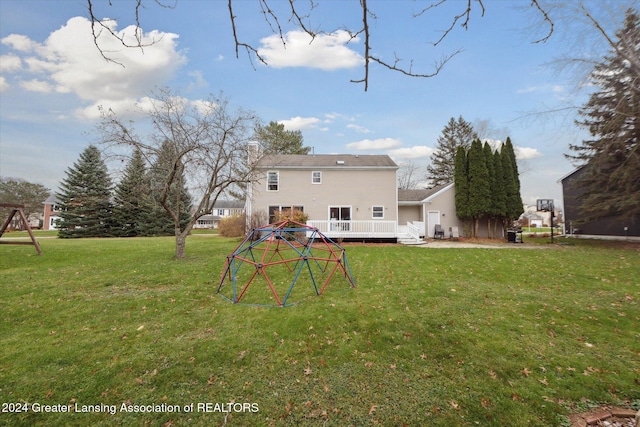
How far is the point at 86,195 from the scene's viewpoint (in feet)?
95.2

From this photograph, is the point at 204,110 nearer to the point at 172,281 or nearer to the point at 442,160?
the point at 172,281

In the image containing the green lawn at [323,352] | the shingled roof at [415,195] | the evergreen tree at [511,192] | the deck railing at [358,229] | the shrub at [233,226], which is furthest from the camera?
the shingled roof at [415,195]

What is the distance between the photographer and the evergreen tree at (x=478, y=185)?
21.0 metres

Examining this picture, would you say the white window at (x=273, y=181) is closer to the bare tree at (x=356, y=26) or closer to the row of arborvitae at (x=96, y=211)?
the row of arborvitae at (x=96, y=211)

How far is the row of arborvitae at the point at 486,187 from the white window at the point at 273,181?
46.5 feet

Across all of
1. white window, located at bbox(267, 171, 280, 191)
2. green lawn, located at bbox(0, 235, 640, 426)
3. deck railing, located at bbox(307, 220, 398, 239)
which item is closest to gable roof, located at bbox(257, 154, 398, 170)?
white window, located at bbox(267, 171, 280, 191)

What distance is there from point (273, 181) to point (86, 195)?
2226cm

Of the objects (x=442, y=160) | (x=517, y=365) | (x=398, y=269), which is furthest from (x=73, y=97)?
(x=442, y=160)

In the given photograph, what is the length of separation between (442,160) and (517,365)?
1761 inches

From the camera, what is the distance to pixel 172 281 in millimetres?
8664

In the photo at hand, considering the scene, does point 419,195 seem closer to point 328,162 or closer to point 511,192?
point 511,192

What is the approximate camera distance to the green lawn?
3.42 metres

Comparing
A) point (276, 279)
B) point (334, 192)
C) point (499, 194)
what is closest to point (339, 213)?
point (334, 192)

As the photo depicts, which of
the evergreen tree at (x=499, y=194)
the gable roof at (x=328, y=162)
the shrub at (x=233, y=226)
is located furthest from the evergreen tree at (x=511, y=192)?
the shrub at (x=233, y=226)
